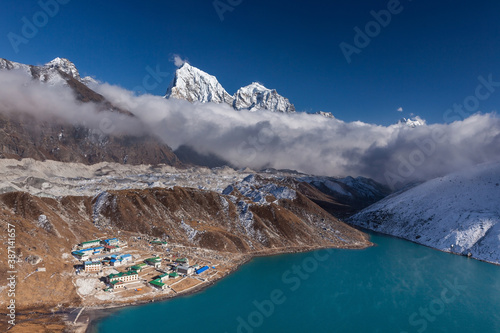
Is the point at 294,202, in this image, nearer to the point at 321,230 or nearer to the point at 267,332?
the point at 321,230

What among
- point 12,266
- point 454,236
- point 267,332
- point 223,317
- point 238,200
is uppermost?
point 238,200

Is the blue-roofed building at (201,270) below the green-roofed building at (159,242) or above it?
below

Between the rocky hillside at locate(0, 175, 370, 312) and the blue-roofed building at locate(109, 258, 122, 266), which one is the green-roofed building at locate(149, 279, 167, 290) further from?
the rocky hillside at locate(0, 175, 370, 312)

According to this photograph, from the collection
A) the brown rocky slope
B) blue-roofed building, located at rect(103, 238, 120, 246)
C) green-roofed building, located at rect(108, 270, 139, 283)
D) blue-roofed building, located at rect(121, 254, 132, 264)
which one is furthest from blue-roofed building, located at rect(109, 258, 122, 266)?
blue-roofed building, located at rect(103, 238, 120, 246)

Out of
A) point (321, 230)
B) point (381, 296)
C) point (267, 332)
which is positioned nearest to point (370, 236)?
point (321, 230)

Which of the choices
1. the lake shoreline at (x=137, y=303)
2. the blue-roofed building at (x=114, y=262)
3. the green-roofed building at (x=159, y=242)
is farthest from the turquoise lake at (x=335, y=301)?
the green-roofed building at (x=159, y=242)

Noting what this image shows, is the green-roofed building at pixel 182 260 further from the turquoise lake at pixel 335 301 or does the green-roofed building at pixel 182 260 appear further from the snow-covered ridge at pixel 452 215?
the snow-covered ridge at pixel 452 215
